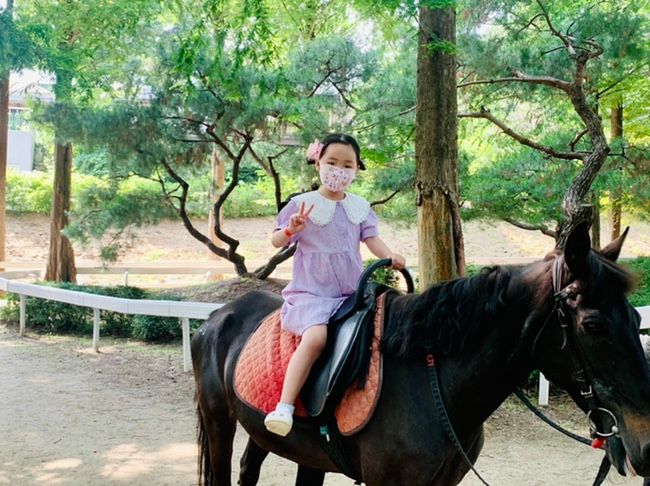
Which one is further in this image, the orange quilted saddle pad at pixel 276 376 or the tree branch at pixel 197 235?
the tree branch at pixel 197 235

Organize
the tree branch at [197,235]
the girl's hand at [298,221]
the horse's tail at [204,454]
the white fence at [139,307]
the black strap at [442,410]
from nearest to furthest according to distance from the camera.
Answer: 1. the black strap at [442,410]
2. the girl's hand at [298,221]
3. the horse's tail at [204,454]
4. the white fence at [139,307]
5. the tree branch at [197,235]

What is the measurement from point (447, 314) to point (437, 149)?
319 cm

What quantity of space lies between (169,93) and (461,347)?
8.62 meters

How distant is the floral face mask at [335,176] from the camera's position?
266 centimetres

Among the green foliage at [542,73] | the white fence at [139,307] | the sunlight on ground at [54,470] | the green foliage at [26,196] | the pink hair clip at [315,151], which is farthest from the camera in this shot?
the green foliage at [26,196]

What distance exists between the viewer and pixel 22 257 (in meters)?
22.6

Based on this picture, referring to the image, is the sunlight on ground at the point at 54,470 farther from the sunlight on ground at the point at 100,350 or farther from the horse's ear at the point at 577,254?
the sunlight on ground at the point at 100,350

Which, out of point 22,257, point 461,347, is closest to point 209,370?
point 461,347

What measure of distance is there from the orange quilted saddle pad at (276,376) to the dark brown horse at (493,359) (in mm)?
43

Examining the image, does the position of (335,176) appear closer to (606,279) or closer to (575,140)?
(606,279)

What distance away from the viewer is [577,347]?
193cm

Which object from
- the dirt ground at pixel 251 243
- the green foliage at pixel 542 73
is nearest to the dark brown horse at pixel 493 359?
the green foliage at pixel 542 73

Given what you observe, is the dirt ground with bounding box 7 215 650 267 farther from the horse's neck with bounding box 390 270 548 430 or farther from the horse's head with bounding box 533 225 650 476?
the horse's head with bounding box 533 225 650 476

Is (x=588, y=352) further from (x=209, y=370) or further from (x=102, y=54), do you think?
(x=102, y=54)
